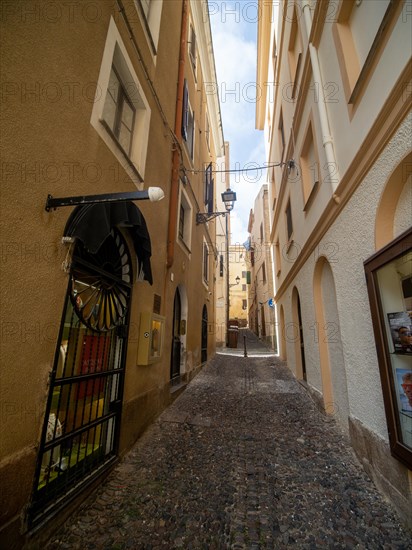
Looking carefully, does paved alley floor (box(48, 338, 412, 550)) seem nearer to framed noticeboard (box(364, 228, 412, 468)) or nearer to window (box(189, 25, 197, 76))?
framed noticeboard (box(364, 228, 412, 468))

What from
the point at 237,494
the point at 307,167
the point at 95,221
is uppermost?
the point at 307,167

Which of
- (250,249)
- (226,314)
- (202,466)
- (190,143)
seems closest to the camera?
(202,466)

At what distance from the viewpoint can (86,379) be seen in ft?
8.80

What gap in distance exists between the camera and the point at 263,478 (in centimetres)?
280

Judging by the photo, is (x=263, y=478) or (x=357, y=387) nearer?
(x=263, y=478)

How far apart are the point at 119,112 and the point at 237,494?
5276 mm

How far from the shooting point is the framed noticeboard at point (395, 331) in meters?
2.24

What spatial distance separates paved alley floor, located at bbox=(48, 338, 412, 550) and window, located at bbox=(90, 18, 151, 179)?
3973 millimetres

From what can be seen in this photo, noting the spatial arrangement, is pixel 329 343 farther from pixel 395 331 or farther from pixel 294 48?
pixel 294 48

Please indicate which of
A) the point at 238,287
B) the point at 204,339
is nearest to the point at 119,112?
the point at 204,339

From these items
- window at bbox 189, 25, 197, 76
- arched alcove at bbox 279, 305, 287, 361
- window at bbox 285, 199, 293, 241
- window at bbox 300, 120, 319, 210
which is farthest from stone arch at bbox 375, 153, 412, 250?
window at bbox 189, 25, 197, 76

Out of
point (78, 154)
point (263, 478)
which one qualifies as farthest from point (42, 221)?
point (263, 478)

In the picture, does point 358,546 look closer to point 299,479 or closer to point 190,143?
point 299,479

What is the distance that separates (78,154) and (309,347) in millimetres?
5585
